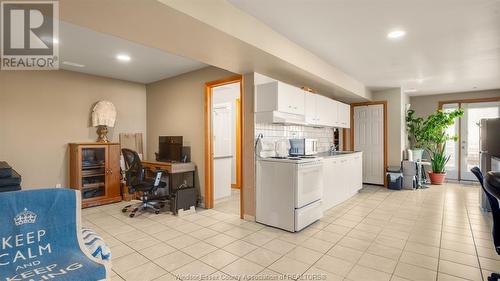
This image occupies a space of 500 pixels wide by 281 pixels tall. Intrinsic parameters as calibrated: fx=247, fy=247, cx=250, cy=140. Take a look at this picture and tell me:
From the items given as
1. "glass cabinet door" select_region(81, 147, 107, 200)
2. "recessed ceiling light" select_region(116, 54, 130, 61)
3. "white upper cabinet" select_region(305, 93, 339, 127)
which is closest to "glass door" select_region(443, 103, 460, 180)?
"white upper cabinet" select_region(305, 93, 339, 127)

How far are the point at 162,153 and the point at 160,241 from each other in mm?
2192

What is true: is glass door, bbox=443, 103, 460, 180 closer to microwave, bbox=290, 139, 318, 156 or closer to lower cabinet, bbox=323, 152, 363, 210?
lower cabinet, bbox=323, 152, 363, 210

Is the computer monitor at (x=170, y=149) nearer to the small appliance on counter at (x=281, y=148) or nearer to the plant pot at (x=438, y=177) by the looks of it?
the small appliance on counter at (x=281, y=148)

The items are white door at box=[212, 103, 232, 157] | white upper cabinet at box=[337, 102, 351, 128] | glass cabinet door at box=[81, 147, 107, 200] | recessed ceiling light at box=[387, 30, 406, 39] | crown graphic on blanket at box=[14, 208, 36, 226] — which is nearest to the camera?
crown graphic on blanket at box=[14, 208, 36, 226]

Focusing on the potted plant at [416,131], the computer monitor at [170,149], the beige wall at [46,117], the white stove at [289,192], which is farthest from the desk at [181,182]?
the potted plant at [416,131]

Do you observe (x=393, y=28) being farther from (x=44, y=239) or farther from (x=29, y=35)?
(x=29, y=35)

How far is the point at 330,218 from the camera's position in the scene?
A: 12.5ft

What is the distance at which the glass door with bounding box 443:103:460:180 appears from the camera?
6.88 meters

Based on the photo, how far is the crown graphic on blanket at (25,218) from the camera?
1.49 metres

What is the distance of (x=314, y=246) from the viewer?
281 cm

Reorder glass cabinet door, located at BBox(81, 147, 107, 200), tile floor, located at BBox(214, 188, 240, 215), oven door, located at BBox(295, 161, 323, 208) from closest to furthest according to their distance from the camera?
oven door, located at BBox(295, 161, 323, 208) < tile floor, located at BBox(214, 188, 240, 215) < glass cabinet door, located at BBox(81, 147, 107, 200)

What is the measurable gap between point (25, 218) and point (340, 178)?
14.3ft

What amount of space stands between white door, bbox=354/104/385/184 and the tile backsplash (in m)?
0.92

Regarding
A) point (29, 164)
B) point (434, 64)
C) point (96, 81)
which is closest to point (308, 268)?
point (434, 64)
